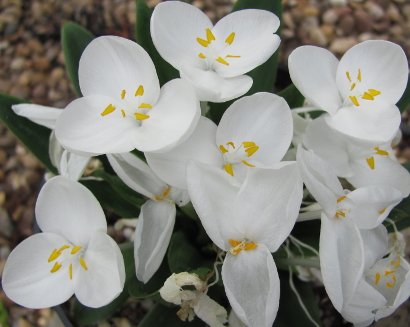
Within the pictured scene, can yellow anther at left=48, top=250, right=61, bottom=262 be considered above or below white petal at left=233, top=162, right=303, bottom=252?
below

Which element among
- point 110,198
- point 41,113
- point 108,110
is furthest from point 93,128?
point 110,198

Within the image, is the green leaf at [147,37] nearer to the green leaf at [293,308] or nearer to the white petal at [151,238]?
the white petal at [151,238]

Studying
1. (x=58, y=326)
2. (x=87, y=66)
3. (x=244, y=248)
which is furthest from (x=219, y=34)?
(x=58, y=326)

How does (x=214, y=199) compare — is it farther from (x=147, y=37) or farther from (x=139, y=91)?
(x=147, y=37)

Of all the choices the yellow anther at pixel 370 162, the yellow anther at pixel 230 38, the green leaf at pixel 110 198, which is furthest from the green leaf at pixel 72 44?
the yellow anther at pixel 370 162

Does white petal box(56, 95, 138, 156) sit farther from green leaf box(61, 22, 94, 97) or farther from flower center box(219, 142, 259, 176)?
green leaf box(61, 22, 94, 97)

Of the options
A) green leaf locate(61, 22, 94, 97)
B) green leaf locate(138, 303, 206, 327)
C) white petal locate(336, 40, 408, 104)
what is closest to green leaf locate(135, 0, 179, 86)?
green leaf locate(61, 22, 94, 97)

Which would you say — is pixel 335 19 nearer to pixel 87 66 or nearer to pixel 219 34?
pixel 219 34
